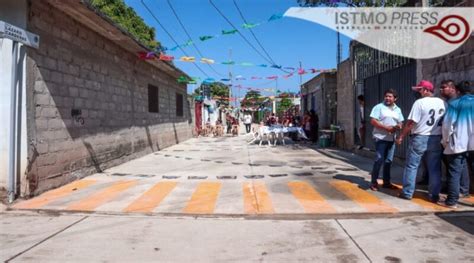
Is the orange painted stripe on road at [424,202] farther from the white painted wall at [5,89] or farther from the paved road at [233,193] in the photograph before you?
the white painted wall at [5,89]

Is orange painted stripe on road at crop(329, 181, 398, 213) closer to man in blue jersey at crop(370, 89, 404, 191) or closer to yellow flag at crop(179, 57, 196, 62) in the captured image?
man in blue jersey at crop(370, 89, 404, 191)

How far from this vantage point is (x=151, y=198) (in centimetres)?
788

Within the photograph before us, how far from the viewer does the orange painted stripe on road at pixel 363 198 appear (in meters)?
6.83

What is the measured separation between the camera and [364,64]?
14.6m

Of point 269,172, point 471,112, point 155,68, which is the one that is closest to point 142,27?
point 155,68

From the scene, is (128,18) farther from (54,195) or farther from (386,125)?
(386,125)

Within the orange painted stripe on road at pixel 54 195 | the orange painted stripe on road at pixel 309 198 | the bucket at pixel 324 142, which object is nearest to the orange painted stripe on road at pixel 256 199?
the orange painted stripe on road at pixel 309 198

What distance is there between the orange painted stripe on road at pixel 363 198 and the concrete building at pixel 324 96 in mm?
11956

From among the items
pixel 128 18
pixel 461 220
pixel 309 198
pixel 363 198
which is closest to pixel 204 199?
pixel 309 198

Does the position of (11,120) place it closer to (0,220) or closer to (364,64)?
(0,220)

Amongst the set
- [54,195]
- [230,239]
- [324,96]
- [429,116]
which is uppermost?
[324,96]

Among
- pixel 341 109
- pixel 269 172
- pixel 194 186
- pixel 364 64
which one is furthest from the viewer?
pixel 341 109

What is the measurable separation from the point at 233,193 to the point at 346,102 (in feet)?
32.5

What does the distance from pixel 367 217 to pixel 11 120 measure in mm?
5529
